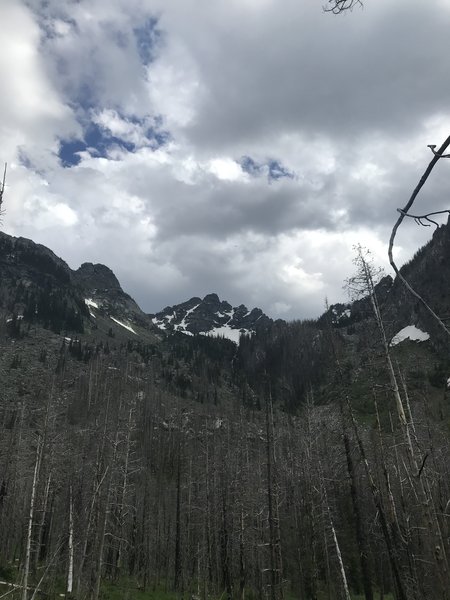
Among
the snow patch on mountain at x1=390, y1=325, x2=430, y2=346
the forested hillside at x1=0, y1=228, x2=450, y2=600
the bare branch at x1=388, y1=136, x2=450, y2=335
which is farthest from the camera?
the snow patch on mountain at x1=390, y1=325, x2=430, y2=346

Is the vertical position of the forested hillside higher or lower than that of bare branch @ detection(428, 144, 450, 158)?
higher

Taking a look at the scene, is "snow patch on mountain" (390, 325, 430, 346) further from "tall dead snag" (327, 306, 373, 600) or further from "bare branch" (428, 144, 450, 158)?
"bare branch" (428, 144, 450, 158)

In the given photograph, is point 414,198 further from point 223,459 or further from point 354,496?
point 223,459

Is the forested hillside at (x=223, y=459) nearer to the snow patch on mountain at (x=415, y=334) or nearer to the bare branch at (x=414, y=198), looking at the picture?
the snow patch on mountain at (x=415, y=334)

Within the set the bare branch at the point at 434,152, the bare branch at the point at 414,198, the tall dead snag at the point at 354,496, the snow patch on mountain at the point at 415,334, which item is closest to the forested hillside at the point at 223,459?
the tall dead snag at the point at 354,496

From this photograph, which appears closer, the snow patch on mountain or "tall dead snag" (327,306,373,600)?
"tall dead snag" (327,306,373,600)

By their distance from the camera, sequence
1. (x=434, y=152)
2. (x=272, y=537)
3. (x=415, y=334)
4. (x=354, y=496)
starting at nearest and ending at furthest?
(x=434, y=152), (x=354, y=496), (x=272, y=537), (x=415, y=334)

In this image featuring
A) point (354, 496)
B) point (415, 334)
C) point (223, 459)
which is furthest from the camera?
point (415, 334)

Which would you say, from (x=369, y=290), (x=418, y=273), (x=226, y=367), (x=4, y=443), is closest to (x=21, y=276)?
(x=226, y=367)

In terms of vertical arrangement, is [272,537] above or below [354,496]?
below

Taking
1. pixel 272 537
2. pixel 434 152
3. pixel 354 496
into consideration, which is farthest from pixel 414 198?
pixel 272 537

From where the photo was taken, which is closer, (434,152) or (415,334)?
(434,152)

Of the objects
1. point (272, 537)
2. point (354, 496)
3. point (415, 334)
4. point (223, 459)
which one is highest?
point (415, 334)

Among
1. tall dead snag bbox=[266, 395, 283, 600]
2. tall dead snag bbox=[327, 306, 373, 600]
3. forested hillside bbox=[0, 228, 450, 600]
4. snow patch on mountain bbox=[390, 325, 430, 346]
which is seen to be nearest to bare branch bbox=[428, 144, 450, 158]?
forested hillside bbox=[0, 228, 450, 600]
